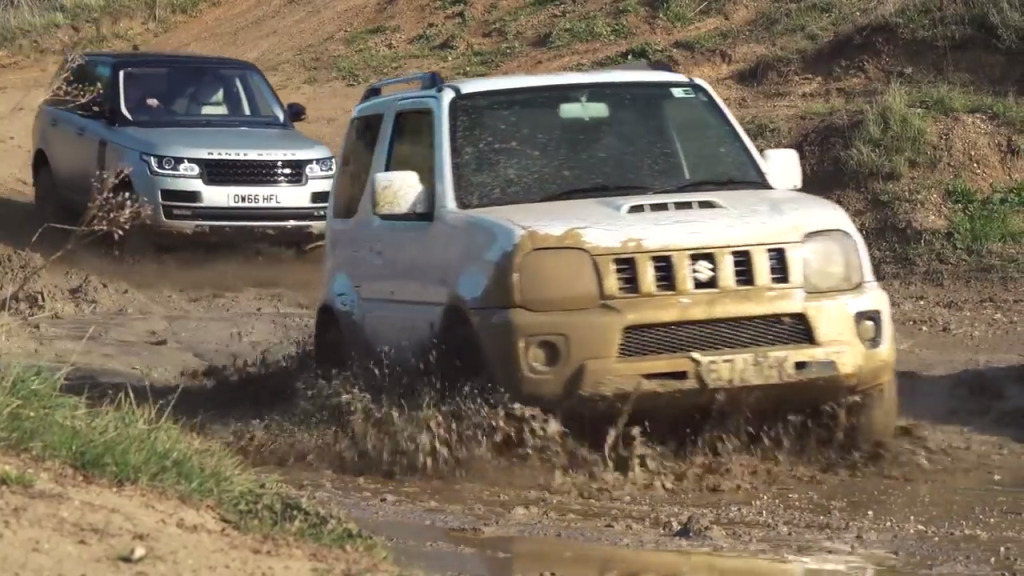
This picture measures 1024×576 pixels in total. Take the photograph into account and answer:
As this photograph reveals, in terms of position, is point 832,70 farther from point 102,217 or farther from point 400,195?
point 400,195

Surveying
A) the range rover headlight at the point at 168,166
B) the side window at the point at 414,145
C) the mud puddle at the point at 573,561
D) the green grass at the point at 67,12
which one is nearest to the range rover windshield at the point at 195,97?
the range rover headlight at the point at 168,166

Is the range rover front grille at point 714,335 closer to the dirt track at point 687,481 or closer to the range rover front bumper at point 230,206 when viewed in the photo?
the dirt track at point 687,481

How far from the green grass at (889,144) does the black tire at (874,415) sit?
6.90 meters

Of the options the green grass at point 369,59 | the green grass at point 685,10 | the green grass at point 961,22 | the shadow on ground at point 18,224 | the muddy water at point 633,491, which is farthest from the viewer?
the green grass at point 369,59

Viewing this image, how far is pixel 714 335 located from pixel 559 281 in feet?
2.09

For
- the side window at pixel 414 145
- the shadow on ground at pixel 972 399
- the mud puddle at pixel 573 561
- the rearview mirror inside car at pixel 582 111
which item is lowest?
the shadow on ground at pixel 972 399

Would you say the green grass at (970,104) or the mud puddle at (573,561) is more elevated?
the green grass at (970,104)

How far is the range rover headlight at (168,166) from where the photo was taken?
13.8 metres

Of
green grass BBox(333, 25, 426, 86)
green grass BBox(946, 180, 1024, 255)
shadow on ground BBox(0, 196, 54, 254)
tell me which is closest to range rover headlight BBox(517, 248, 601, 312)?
green grass BBox(946, 180, 1024, 255)

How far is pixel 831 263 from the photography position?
709 centimetres

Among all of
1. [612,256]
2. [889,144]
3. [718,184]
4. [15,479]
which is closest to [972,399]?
[718,184]

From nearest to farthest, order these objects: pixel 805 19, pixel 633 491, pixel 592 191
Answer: pixel 633 491 < pixel 592 191 < pixel 805 19

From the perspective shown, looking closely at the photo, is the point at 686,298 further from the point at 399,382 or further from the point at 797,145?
the point at 797,145

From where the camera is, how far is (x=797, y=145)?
15.1 meters
